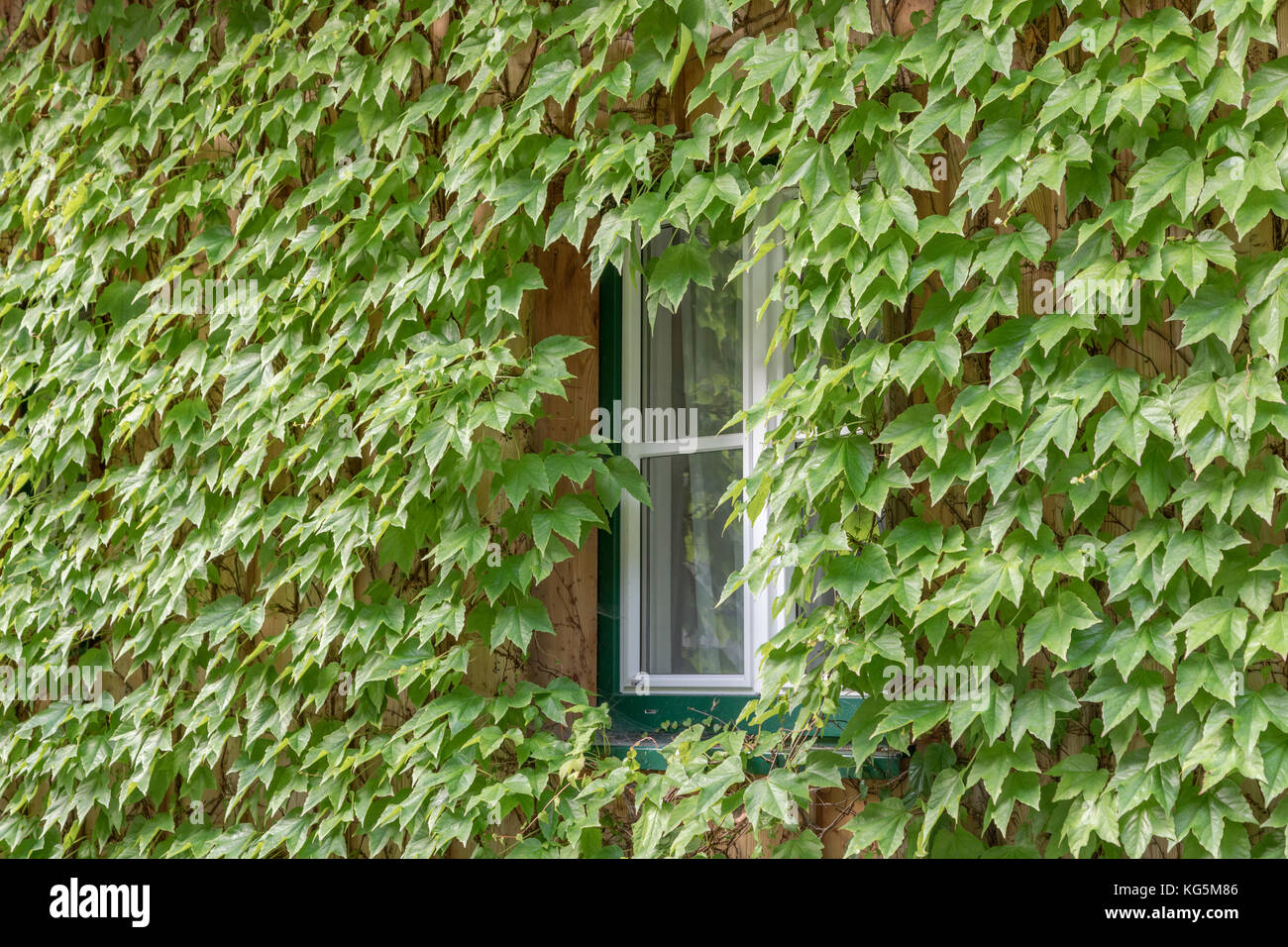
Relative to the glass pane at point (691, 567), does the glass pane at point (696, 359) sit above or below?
above

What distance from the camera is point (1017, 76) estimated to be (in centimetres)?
209

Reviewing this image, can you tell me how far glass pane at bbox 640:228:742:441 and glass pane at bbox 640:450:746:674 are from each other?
90 millimetres

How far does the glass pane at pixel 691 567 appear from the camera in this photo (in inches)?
106

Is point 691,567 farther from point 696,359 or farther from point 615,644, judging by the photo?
point 696,359

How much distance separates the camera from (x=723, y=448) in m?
2.71

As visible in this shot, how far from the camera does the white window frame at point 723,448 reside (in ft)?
8.51

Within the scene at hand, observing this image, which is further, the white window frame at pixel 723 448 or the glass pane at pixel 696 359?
the glass pane at pixel 696 359

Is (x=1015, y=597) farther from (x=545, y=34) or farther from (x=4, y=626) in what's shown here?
(x=4, y=626)

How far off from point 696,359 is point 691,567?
0.50 m

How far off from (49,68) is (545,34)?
72.8 inches

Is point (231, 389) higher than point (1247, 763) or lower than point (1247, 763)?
higher

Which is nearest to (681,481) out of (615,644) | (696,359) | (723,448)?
(723,448)

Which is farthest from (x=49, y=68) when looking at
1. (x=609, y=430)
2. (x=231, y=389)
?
(x=609, y=430)

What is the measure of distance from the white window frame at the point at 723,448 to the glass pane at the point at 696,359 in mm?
33
